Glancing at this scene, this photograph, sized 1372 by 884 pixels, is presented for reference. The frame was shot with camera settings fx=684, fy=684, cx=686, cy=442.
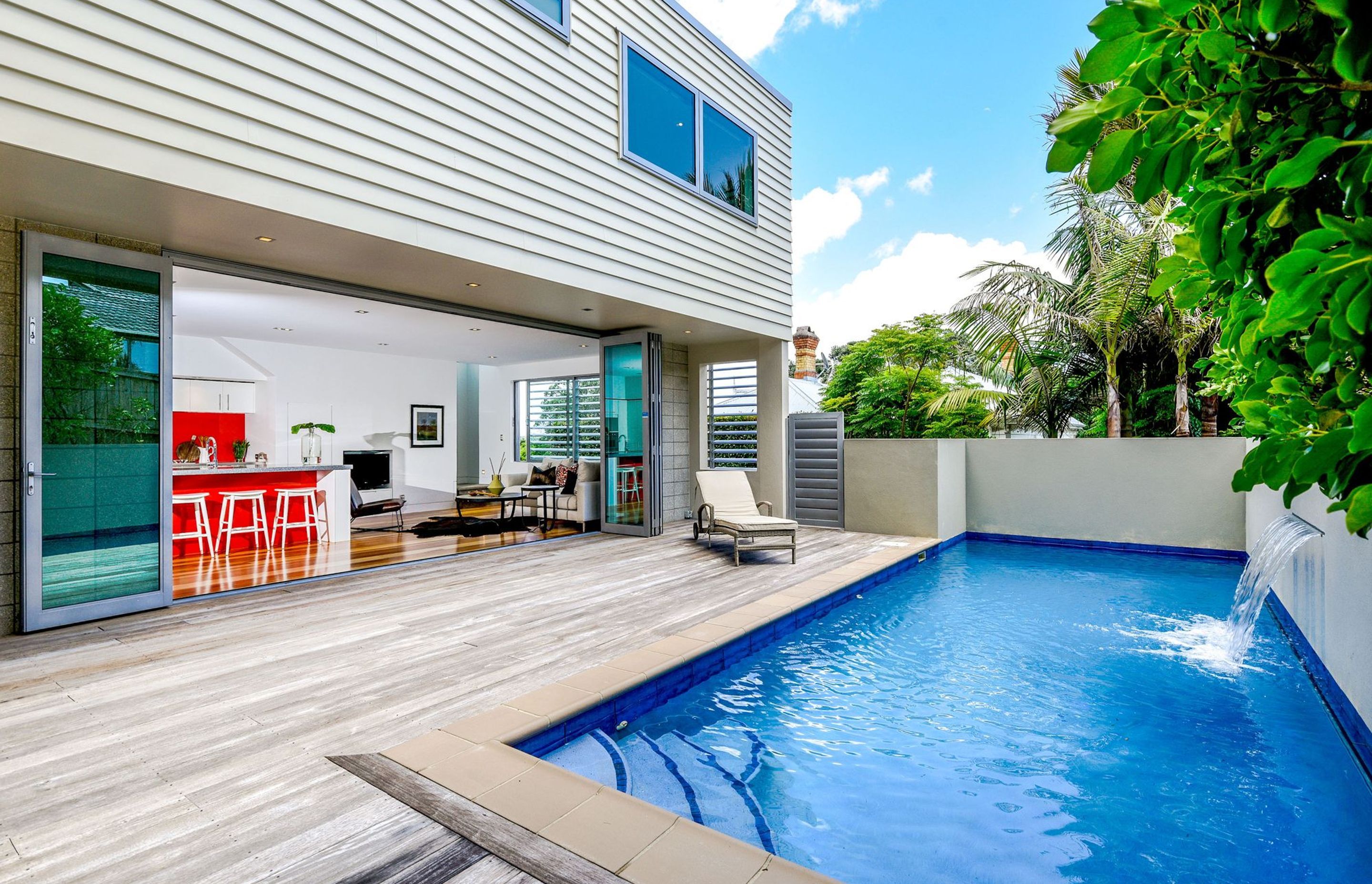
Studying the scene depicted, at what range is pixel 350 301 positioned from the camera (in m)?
7.29

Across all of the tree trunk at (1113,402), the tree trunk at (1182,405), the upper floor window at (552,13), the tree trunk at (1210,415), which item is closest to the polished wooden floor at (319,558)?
the upper floor window at (552,13)

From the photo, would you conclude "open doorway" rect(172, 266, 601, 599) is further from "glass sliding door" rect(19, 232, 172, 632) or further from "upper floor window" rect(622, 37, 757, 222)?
"upper floor window" rect(622, 37, 757, 222)

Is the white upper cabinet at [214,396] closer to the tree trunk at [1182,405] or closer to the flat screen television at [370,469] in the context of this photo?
the flat screen television at [370,469]

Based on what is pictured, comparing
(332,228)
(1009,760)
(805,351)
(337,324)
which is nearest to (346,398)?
(337,324)

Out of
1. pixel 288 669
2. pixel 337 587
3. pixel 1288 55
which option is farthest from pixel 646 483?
pixel 1288 55

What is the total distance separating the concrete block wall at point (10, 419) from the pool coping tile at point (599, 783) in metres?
3.29

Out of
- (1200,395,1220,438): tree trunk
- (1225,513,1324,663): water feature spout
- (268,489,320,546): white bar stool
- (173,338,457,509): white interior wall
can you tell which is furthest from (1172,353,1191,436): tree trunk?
(173,338,457,509): white interior wall

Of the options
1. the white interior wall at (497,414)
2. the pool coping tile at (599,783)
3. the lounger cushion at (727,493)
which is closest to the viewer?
the pool coping tile at (599,783)

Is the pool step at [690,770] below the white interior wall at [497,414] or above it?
below

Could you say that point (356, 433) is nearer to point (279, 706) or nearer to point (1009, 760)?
point (279, 706)

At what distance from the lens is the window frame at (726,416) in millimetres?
9773

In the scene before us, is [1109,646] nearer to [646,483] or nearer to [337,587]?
[646,483]

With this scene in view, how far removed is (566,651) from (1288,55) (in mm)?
3774

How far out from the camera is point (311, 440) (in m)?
10.4
